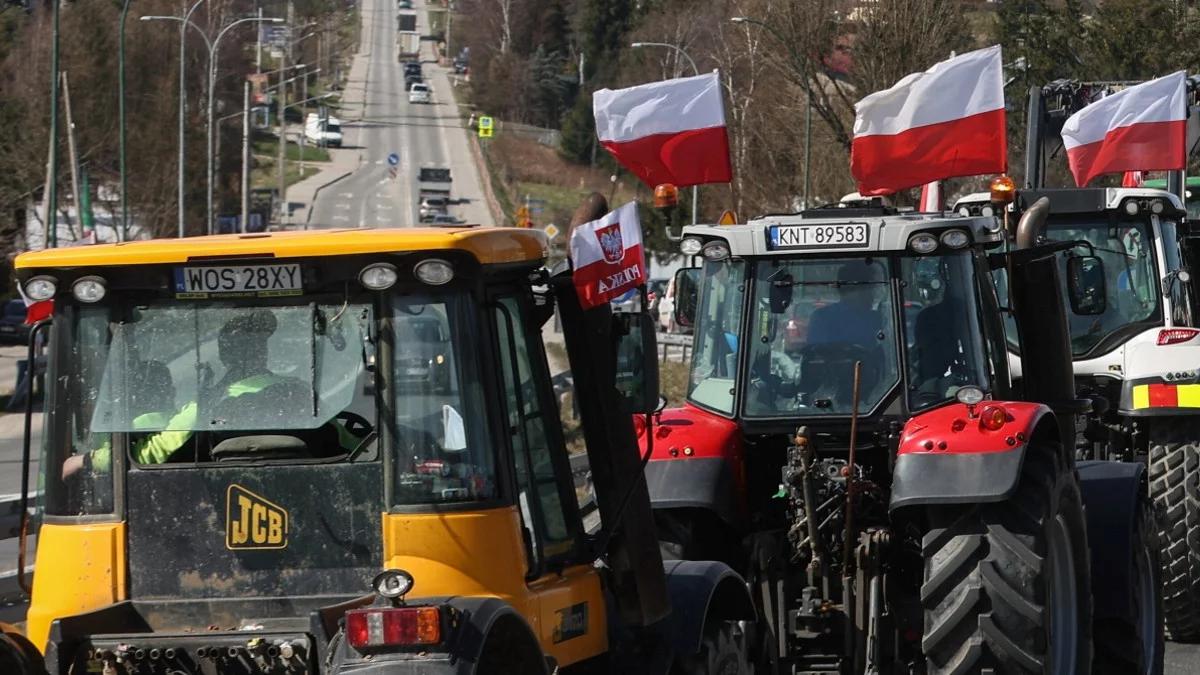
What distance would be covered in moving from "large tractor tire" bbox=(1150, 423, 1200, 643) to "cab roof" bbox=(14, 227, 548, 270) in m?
6.11

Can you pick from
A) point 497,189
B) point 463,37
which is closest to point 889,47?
point 497,189

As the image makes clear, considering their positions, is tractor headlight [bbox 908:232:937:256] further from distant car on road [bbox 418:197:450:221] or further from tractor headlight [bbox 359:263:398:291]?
distant car on road [bbox 418:197:450:221]

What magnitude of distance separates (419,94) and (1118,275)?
411 ft

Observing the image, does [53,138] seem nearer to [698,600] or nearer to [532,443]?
[698,600]

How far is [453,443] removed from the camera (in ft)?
17.5

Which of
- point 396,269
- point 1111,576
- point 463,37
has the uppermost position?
point 463,37

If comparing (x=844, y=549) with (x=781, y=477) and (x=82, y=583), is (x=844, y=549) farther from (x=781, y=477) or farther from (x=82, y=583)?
(x=82, y=583)

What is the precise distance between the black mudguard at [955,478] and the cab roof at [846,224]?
4.16ft

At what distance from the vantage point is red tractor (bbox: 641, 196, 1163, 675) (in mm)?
7219

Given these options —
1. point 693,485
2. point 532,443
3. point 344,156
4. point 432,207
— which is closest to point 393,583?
point 532,443

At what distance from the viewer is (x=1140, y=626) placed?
859 centimetres

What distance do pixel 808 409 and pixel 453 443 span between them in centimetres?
333

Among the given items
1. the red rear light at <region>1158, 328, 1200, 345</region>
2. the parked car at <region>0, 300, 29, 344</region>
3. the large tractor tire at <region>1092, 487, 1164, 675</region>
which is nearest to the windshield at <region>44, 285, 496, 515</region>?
the large tractor tire at <region>1092, 487, 1164, 675</region>

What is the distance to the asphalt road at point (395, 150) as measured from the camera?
83.9 metres
